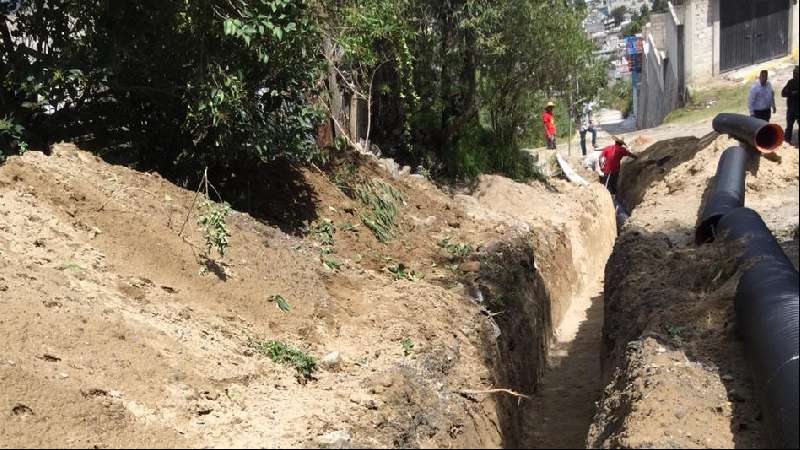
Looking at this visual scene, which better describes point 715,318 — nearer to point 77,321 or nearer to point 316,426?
point 316,426

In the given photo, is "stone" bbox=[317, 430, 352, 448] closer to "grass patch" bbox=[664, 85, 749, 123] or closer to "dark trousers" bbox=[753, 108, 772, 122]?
"dark trousers" bbox=[753, 108, 772, 122]

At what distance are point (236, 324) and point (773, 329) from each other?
4180 mm

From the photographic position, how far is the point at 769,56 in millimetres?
23469

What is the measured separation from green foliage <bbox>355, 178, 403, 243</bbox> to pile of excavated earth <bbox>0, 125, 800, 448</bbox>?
0.13ft

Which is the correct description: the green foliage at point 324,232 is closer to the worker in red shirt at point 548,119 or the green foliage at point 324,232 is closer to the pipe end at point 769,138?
the pipe end at point 769,138

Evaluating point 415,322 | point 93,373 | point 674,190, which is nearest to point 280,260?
point 415,322

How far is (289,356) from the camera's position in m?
6.83

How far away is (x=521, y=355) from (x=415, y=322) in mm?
2458

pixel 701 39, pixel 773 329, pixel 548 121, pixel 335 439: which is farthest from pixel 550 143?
pixel 335 439

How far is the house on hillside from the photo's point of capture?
2309 centimetres

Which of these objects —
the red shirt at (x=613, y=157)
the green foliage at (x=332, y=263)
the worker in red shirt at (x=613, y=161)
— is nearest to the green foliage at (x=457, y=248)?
the green foliage at (x=332, y=263)

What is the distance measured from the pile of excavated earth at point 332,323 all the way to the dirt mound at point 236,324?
20 mm

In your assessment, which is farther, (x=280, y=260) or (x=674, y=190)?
(x=674, y=190)

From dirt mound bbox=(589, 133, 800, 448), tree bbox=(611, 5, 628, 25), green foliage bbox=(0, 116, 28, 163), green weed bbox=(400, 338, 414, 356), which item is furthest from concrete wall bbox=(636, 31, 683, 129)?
green foliage bbox=(0, 116, 28, 163)
